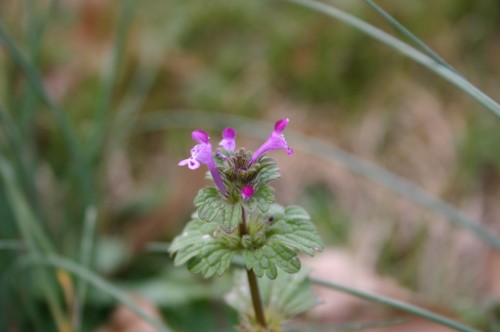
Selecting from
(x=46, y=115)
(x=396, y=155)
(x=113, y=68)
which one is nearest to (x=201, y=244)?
(x=113, y=68)

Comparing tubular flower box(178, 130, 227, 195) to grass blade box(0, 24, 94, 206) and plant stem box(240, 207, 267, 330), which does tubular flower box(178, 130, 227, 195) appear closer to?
plant stem box(240, 207, 267, 330)

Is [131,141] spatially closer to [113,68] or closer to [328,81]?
[113,68]

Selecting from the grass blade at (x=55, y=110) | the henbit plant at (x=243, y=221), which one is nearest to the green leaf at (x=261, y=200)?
the henbit plant at (x=243, y=221)

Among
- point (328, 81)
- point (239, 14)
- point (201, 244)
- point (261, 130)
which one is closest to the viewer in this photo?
point (201, 244)

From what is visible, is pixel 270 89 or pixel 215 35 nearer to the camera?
pixel 270 89

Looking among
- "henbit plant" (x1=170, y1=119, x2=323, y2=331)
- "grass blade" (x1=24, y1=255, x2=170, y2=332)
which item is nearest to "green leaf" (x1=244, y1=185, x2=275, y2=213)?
"henbit plant" (x1=170, y1=119, x2=323, y2=331)

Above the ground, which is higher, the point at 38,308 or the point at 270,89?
the point at 270,89

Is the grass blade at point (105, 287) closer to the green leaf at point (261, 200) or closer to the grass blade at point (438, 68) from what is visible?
the green leaf at point (261, 200)
